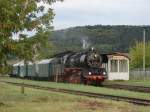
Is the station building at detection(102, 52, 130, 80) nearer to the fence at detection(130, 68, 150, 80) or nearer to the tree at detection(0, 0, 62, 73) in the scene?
the fence at detection(130, 68, 150, 80)

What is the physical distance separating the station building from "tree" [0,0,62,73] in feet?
134

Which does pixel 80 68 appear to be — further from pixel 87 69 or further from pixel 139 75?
pixel 139 75

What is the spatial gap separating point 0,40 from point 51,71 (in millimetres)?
36979

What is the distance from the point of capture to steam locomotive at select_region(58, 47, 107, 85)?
1777 inches

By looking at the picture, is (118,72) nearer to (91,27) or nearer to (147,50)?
(147,50)

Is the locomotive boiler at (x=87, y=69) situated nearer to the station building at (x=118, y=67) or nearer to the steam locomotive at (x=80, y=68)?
the steam locomotive at (x=80, y=68)

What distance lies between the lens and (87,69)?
45562 millimetres

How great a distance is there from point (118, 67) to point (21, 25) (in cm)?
4353

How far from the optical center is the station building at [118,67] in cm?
6284

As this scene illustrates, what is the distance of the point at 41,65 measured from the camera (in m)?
63.0

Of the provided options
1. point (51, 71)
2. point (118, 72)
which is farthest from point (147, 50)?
point (51, 71)

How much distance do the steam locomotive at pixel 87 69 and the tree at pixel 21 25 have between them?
23063 millimetres

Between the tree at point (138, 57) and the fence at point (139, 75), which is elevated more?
the tree at point (138, 57)

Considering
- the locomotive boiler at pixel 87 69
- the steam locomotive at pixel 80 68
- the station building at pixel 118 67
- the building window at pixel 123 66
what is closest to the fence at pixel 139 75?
the building window at pixel 123 66
